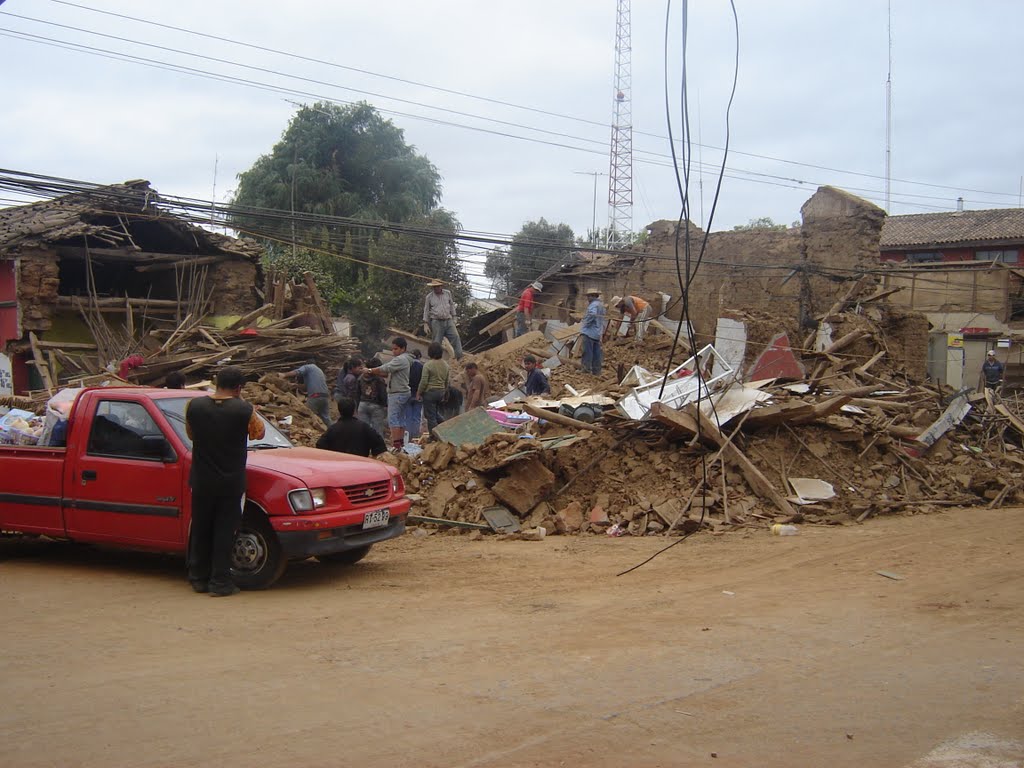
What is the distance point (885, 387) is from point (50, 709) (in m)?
13.8

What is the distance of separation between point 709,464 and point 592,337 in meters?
7.84

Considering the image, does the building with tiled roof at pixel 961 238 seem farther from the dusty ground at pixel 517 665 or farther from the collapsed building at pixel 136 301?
the dusty ground at pixel 517 665

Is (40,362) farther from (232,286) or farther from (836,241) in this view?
(836,241)

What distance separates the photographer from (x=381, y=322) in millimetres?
30594

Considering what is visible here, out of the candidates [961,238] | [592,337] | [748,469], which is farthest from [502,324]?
[961,238]

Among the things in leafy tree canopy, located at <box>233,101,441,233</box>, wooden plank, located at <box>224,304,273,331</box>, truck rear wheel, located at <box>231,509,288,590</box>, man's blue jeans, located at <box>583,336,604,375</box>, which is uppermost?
leafy tree canopy, located at <box>233,101,441,233</box>

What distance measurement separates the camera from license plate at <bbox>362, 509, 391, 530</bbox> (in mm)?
7584

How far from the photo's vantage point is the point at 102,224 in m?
19.2

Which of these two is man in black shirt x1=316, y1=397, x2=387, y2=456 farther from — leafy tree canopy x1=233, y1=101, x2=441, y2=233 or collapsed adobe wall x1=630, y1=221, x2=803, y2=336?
leafy tree canopy x1=233, y1=101, x2=441, y2=233

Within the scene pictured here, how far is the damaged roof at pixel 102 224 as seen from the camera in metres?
17.6

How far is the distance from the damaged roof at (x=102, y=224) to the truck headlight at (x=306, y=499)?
10.8m

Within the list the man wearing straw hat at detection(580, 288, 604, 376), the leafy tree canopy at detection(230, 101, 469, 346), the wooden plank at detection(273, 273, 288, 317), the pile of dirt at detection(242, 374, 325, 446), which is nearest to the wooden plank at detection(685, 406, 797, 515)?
the pile of dirt at detection(242, 374, 325, 446)

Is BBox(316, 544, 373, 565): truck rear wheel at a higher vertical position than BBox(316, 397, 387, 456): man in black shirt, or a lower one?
lower

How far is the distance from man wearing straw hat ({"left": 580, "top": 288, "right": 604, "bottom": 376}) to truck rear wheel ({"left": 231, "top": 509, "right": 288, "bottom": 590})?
12.1 m
